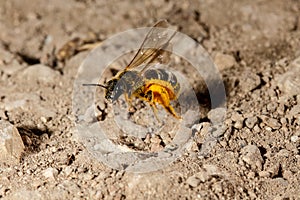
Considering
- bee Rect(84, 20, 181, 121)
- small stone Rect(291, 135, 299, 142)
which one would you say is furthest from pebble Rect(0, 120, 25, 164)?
small stone Rect(291, 135, 299, 142)

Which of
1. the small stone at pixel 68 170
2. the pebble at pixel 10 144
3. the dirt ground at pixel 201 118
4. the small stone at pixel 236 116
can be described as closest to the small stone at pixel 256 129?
the dirt ground at pixel 201 118

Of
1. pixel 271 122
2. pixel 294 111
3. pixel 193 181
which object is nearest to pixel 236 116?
pixel 271 122

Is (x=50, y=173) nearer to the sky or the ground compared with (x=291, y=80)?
nearer to the ground

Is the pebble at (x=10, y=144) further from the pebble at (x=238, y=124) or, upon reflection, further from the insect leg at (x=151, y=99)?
the pebble at (x=238, y=124)

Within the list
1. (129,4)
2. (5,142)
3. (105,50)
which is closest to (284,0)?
(129,4)

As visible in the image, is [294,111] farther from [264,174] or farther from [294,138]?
[264,174]

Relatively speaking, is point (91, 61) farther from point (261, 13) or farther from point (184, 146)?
point (261, 13)
